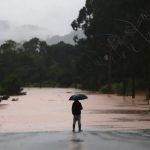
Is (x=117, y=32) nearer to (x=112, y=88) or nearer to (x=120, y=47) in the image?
(x=120, y=47)

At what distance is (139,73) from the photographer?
7512 cm

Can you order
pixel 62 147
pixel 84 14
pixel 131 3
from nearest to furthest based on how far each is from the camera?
pixel 62 147 → pixel 131 3 → pixel 84 14

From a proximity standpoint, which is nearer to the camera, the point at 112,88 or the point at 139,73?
the point at 139,73

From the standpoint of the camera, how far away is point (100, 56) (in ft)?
344

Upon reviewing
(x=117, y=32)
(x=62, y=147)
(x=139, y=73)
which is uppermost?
(x=117, y=32)

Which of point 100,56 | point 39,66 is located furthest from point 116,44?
point 39,66

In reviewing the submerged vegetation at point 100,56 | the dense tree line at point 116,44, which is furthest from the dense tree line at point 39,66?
the dense tree line at point 116,44

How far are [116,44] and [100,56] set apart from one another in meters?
25.9

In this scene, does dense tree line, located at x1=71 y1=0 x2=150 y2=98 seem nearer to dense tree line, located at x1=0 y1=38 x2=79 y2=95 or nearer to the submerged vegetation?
the submerged vegetation

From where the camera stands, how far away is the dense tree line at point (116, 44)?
6109 cm

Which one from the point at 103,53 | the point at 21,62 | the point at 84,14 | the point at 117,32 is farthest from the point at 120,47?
the point at 21,62

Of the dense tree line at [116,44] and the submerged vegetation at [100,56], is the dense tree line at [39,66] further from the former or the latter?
the dense tree line at [116,44]

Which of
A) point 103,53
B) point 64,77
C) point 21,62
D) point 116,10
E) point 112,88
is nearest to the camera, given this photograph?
point 116,10

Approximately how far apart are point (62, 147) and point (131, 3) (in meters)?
43.2
